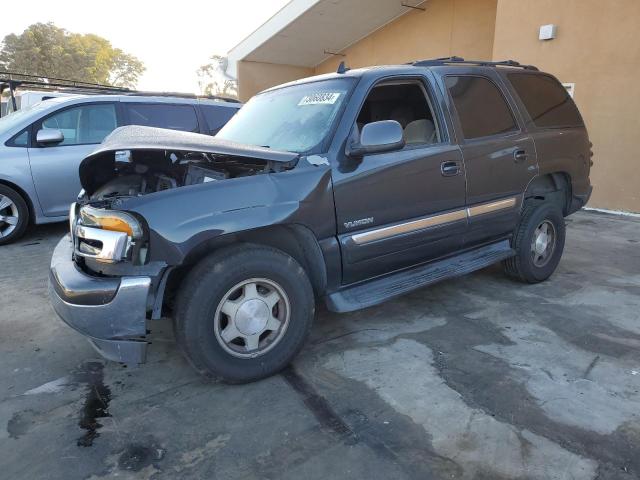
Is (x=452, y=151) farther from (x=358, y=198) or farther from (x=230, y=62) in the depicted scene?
(x=230, y=62)

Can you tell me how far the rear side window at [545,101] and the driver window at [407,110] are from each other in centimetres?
111

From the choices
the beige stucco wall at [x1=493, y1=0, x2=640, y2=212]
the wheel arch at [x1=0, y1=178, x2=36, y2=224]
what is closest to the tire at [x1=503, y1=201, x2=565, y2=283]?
the beige stucco wall at [x1=493, y1=0, x2=640, y2=212]

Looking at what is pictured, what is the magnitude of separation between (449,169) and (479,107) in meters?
0.74

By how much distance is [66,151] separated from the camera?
6164 millimetres

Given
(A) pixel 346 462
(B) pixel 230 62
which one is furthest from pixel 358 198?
(B) pixel 230 62

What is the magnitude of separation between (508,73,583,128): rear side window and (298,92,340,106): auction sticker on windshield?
1.92 m

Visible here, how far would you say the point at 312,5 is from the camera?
11195 mm

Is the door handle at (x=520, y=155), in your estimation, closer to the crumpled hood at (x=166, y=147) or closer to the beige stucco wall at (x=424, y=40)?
the crumpled hood at (x=166, y=147)

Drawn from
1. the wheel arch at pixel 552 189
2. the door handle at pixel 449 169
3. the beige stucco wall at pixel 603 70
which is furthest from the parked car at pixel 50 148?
the beige stucco wall at pixel 603 70

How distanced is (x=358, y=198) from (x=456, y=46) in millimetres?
9283

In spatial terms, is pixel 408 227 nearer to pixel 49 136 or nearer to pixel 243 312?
pixel 243 312

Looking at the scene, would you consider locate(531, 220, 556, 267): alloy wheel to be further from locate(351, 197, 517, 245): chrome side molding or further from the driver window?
the driver window

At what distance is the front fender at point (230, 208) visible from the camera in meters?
2.48

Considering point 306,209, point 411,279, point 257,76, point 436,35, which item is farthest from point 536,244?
point 257,76
